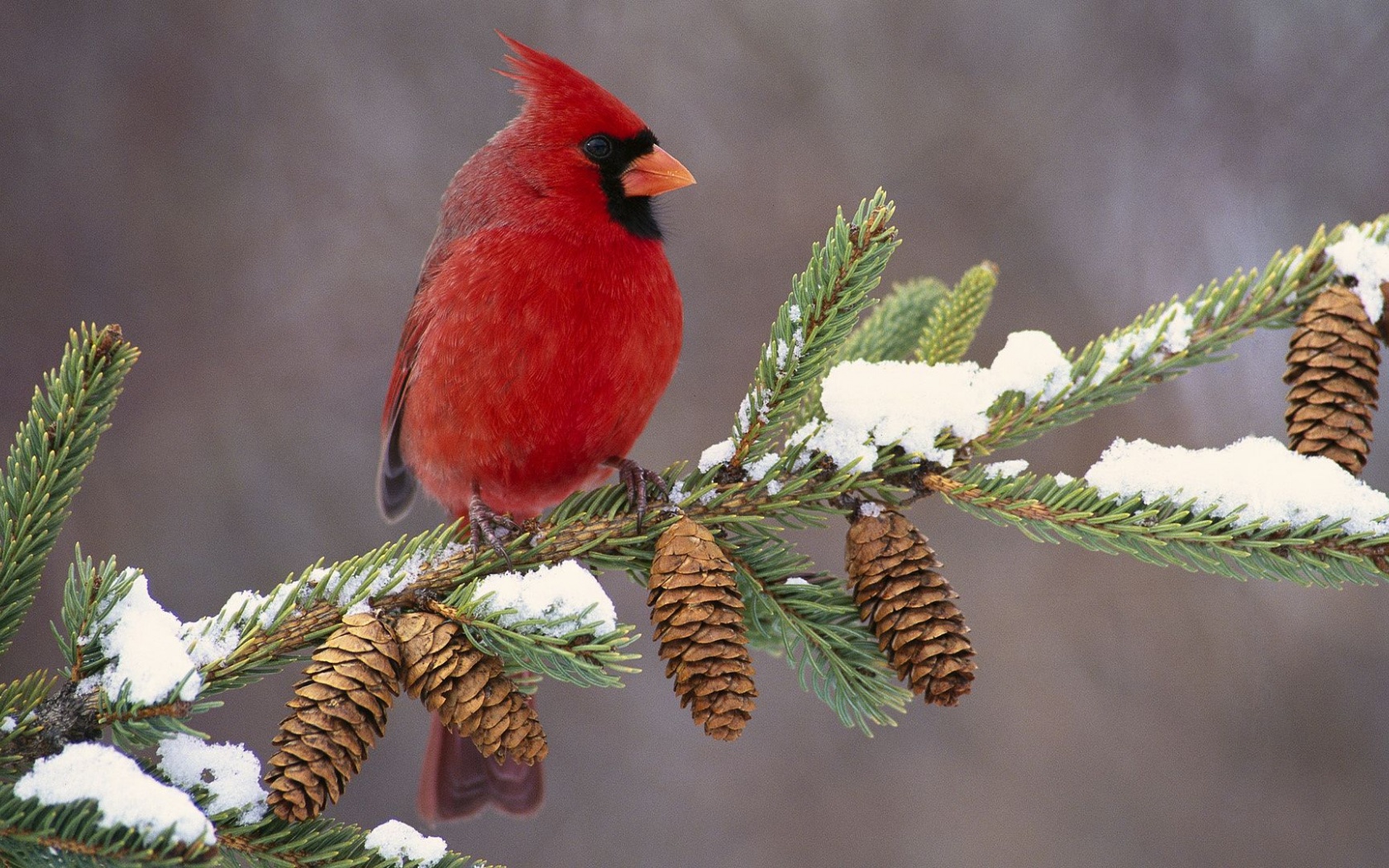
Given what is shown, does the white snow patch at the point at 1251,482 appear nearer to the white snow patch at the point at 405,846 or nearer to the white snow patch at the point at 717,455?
the white snow patch at the point at 717,455

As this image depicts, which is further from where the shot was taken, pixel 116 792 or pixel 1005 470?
pixel 1005 470

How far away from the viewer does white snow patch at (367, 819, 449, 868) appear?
Result: 869mm

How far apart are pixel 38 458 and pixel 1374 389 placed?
1.37 metres

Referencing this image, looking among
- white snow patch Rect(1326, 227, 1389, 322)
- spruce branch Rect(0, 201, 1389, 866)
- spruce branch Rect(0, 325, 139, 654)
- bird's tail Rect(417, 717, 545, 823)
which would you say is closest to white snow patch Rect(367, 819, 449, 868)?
spruce branch Rect(0, 201, 1389, 866)

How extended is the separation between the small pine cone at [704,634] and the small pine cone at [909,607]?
0.46 ft

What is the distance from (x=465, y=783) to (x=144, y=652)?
28.3 inches

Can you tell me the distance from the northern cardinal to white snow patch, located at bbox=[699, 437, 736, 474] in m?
0.11

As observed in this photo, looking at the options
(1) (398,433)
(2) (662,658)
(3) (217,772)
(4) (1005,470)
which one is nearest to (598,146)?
(1) (398,433)

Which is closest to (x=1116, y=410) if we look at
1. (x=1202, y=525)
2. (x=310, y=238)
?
(x=1202, y=525)

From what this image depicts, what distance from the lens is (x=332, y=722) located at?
0.85m

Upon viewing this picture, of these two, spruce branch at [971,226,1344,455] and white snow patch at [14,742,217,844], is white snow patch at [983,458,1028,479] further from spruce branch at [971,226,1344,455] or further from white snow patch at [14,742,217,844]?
white snow patch at [14,742,217,844]

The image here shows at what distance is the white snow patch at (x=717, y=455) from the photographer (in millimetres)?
1189

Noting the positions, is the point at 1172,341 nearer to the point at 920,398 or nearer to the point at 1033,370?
the point at 1033,370

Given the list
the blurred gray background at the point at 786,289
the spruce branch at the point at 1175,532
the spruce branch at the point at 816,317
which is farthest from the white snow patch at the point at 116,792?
the blurred gray background at the point at 786,289
